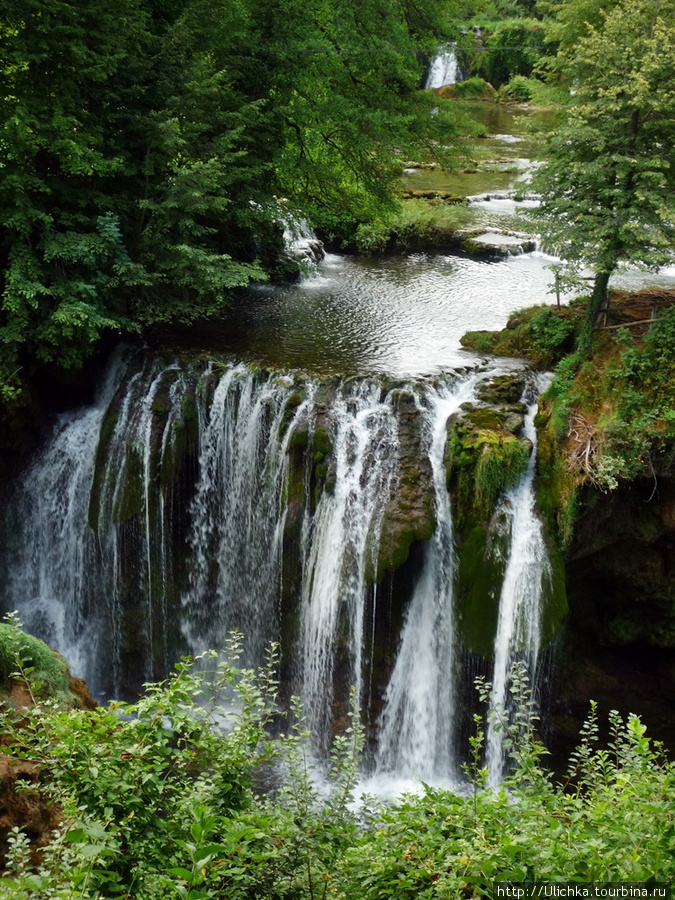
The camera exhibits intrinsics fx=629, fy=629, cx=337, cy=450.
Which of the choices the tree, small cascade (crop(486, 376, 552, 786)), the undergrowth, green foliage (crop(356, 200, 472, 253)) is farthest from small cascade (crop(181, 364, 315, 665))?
green foliage (crop(356, 200, 472, 253))

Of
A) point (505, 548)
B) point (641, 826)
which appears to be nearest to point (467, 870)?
point (641, 826)

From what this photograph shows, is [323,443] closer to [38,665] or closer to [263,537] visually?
[263,537]

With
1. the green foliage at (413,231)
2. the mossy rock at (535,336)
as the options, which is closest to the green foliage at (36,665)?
the mossy rock at (535,336)

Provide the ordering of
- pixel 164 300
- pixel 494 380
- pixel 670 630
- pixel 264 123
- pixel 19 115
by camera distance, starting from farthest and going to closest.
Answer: pixel 264 123
pixel 164 300
pixel 494 380
pixel 670 630
pixel 19 115

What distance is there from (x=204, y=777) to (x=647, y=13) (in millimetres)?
9737

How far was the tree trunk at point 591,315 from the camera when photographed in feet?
29.9

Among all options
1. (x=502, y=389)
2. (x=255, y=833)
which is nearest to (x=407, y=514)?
(x=502, y=389)

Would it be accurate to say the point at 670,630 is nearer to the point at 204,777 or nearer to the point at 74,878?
the point at 204,777

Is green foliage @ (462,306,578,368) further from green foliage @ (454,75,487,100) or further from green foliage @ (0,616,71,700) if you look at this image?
green foliage @ (454,75,487,100)

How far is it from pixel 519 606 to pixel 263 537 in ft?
12.4

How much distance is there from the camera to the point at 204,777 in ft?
12.3

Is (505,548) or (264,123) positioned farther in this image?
(264,123)

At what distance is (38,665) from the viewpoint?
621 centimetres

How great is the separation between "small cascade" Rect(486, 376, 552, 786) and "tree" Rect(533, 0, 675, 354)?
3.55m
